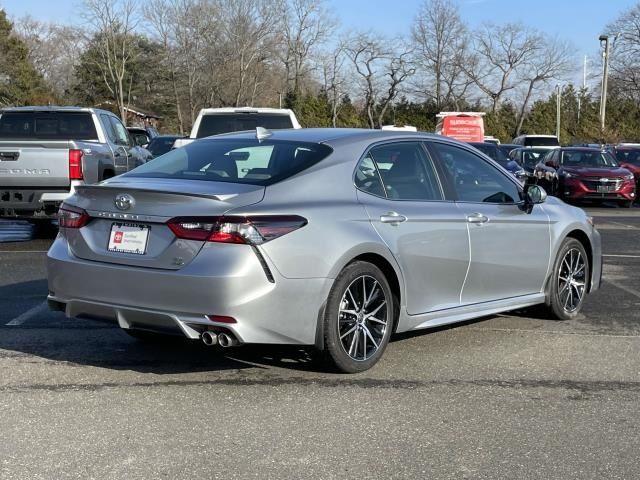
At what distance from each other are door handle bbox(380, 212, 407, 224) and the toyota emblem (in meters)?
1.59

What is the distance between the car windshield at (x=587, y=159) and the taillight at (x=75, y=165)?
1461 cm

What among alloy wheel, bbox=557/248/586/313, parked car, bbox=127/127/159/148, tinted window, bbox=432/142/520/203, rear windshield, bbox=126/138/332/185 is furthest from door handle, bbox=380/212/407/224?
parked car, bbox=127/127/159/148

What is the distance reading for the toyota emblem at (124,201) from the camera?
16.7 feet

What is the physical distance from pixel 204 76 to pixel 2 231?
181 ft

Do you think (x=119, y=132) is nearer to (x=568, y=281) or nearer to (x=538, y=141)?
(x=568, y=281)

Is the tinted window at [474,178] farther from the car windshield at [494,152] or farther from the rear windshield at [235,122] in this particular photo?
the car windshield at [494,152]

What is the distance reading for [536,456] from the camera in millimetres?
4117

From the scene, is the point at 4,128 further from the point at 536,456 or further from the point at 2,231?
the point at 536,456

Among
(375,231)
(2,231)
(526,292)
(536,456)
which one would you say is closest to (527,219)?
(526,292)

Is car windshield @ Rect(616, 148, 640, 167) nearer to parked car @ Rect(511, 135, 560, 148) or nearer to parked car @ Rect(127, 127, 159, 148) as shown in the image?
parked car @ Rect(511, 135, 560, 148)

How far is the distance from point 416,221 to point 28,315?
11.6ft

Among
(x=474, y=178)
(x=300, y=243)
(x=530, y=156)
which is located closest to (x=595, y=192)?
(x=530, y=156)

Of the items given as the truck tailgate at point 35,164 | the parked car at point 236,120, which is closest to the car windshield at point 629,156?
the parked car at point 236,120

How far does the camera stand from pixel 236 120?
13.2m
